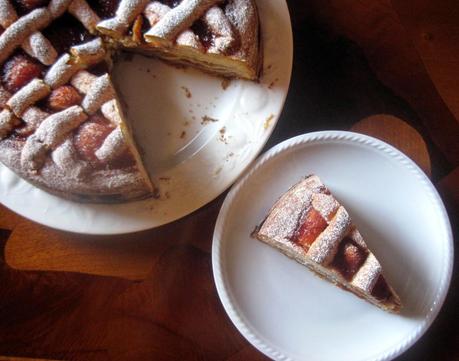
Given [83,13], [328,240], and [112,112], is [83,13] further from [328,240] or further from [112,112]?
[328,240]

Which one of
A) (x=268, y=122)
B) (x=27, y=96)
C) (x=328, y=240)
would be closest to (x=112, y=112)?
(x=27, y=96)

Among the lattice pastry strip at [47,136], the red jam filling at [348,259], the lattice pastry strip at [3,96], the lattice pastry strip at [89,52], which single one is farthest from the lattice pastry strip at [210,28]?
the red jam filling at [348,259]

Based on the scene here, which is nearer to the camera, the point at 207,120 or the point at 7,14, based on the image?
the point at 7,14

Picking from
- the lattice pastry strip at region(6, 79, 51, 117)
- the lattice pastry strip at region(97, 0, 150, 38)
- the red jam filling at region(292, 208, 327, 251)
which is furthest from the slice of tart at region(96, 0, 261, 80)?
the red jam filling at region(292, 208, 327, 251)

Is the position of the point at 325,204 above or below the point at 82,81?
below

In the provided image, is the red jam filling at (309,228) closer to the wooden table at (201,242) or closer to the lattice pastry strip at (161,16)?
the wooden table at (201,242)

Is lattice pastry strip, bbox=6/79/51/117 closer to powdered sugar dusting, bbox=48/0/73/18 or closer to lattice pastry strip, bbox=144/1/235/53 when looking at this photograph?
powdered sugar dusting, bbox=48/0/73/18

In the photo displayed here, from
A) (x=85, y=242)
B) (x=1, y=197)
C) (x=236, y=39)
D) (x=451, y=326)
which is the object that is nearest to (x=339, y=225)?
(x=451, y=326)
